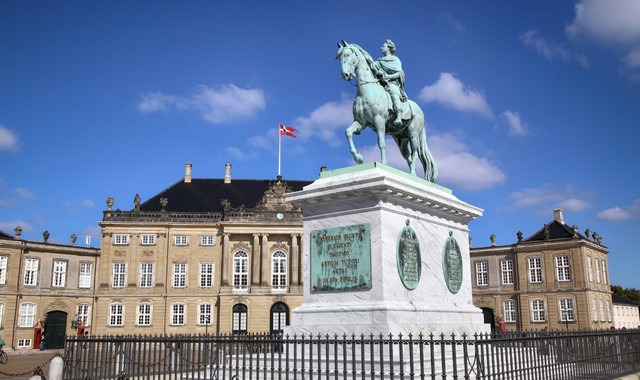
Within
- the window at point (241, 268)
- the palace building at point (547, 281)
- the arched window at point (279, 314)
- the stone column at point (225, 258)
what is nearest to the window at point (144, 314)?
the stone column at point (225, 258)

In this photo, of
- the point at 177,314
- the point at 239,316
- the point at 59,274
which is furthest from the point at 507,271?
the point at 59,274

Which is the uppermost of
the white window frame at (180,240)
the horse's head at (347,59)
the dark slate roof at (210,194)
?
the dark slate roof at (210,194)

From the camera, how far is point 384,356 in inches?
339

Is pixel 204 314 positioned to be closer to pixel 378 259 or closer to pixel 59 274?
pixel 59 274

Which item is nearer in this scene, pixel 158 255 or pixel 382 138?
pixel 382 138

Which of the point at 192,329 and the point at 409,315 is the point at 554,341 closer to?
the point at 409,315

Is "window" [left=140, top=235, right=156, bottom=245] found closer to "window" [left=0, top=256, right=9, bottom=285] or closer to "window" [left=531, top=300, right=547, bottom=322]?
"window" [left=0, top=256, right=9, bottom=285]

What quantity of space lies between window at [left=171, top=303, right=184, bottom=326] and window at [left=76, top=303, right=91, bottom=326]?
6.66 metres

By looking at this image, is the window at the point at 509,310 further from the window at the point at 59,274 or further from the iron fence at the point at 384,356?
the iron fence at the point at 384,356

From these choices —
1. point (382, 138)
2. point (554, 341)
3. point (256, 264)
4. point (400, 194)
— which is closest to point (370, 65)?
point (382, 138)

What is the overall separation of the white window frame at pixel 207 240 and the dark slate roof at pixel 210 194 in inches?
121

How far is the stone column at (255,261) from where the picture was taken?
163ft

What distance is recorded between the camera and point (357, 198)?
32.2 ft

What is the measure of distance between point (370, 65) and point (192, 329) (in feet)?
A: 138
